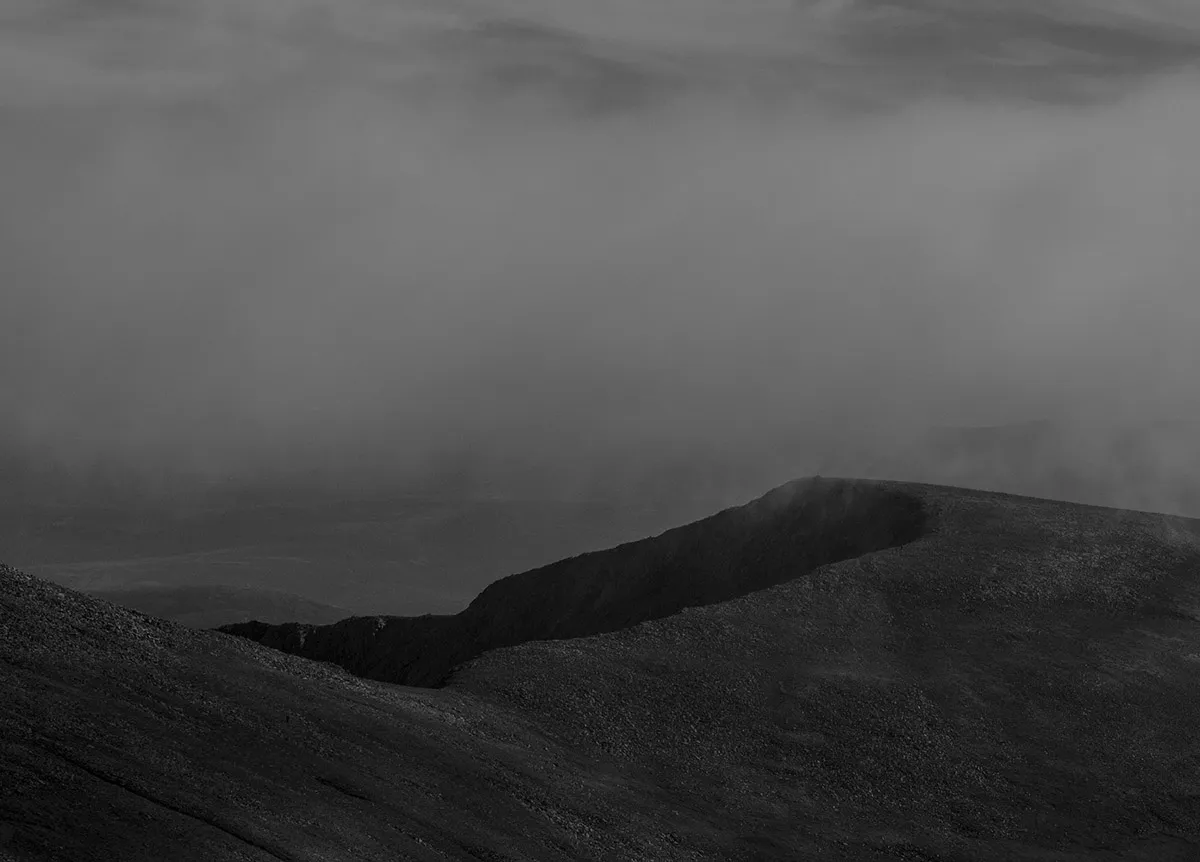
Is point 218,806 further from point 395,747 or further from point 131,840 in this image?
point 395,747

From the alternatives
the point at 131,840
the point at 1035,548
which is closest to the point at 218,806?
the point at 131,840

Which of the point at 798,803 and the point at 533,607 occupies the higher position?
the point at 533,607

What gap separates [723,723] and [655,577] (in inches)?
1353

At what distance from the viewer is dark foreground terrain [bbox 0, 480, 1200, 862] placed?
1775 inches

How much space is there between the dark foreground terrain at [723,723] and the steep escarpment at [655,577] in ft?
1.76

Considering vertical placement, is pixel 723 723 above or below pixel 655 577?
below

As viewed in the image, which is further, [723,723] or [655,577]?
[655,577]

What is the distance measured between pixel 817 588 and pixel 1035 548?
14.7 metres

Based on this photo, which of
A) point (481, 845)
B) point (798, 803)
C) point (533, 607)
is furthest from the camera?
point (533, 607)

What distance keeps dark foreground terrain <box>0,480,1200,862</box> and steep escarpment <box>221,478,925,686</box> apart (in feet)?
1.76

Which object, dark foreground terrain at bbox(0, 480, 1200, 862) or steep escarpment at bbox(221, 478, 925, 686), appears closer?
dark foreground terrain at bbox(0, 480, 1200, 862)

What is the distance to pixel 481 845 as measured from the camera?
47656 millimetres

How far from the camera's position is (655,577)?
325 ft

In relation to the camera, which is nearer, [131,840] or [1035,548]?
[131,840]
